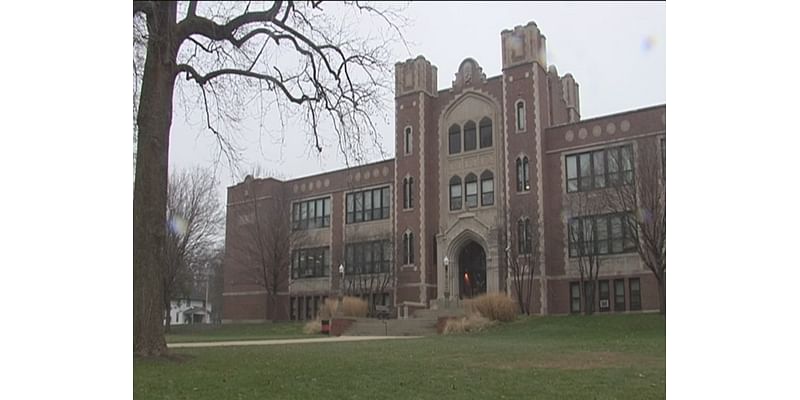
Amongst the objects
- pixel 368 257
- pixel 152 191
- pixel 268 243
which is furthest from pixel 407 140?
pixel 152 191

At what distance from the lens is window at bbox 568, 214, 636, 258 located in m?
27.7

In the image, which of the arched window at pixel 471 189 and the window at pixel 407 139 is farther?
the window at pixel 407 139

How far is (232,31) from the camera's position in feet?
37.3

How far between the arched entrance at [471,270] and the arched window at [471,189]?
6.23ft

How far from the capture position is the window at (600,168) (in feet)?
81.7

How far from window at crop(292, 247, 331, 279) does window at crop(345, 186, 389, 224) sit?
278 cm

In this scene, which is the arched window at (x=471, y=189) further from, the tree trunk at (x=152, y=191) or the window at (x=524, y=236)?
the tree trunk at (x=152, y=191)

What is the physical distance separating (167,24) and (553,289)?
23.3m

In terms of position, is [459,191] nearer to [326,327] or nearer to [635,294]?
[635,294]

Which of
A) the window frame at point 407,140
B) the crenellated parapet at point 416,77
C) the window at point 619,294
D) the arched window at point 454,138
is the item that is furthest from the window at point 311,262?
the window at point 619,294

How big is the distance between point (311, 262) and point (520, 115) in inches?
591

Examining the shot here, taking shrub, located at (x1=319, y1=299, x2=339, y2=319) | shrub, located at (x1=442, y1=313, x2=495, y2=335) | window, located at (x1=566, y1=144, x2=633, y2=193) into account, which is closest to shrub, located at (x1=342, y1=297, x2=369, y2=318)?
shrub, located at (x1=319, y1=299, x2=339, y2=319)

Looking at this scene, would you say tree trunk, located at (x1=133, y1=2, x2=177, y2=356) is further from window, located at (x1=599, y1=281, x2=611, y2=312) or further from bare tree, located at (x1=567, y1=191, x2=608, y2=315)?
window, located at (x1=599, y1=281, x2=611, y2=312)

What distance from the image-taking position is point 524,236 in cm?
2958
